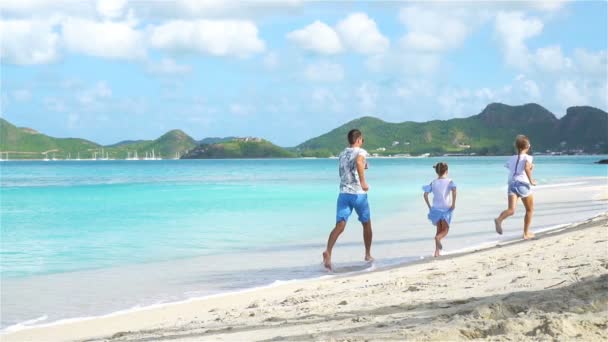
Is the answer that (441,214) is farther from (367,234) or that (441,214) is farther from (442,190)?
(367,234)

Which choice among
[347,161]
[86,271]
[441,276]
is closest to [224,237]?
[86,271]

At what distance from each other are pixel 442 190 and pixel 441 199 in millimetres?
176

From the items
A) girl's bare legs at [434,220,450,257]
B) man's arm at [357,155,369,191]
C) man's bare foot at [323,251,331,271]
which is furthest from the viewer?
girl's bare legs at [434,220,450,257]

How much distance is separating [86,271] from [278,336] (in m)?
6.93

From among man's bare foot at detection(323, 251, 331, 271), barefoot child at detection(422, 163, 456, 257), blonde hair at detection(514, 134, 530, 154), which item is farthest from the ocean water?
blonde hair at detection(514, 134, 530, 154)

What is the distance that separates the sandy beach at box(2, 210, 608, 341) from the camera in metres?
4.75

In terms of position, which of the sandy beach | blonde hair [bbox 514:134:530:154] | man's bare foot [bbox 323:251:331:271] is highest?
blonde hair [bbox 514:134:530:154]

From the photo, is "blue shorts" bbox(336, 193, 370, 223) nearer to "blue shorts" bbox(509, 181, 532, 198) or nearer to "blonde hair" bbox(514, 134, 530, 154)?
"blonde hair" bbox(514, 134, 530, 154)

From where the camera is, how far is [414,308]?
234 inches

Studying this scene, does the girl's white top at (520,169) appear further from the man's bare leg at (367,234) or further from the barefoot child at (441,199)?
the man's bare leg at (367,234)

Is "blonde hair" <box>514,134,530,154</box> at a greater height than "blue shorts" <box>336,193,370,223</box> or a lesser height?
greater

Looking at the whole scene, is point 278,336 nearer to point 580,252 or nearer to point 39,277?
point 580,252

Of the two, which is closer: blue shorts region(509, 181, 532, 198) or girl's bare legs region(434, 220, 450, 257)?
girl's bare legs region(434, 220, 450, 257)

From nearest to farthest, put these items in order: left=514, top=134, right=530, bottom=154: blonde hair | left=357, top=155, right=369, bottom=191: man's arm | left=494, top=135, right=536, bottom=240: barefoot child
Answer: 1. left=357, top=155, right=369, bottom=191: man's arm
2. left=514, top=134, right=530, bottom=154: blonde hair
3. left=494, top=135, right=536, bottom=240: barefoot child
